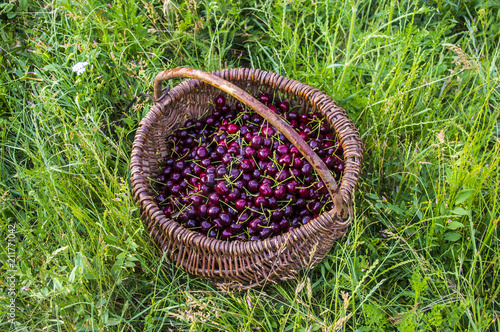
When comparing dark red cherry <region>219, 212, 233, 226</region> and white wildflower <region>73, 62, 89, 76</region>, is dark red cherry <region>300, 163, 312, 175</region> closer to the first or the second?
dark red cherry <region>219, 212, 233, 226</region>

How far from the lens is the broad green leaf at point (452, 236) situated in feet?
6.09

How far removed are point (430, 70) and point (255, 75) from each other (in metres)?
1.24

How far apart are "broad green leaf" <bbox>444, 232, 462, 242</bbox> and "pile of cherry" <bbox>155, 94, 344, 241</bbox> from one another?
1.95ft

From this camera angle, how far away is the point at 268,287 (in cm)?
195

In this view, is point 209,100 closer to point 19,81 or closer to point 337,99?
point 337,99

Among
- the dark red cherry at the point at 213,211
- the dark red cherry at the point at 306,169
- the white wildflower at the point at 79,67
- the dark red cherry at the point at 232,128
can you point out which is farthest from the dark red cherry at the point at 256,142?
the white wildflower at the point at 79,67

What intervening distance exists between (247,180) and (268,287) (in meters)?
0.58

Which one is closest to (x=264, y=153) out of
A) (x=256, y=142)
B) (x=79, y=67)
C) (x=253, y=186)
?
(x=256, y=142)

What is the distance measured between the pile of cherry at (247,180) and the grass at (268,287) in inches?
9.9

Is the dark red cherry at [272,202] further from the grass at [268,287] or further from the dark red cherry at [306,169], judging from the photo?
the grass at [268,287]

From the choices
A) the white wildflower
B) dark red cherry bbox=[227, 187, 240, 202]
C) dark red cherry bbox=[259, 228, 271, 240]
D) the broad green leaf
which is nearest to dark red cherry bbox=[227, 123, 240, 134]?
dark red cherry bbox=[227, 187, 240, 202]

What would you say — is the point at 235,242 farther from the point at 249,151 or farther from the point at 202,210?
the point at 249,151

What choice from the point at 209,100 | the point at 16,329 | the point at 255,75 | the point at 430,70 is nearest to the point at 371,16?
the point at 430,70

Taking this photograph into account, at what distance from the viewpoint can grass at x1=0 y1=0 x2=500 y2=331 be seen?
1714 millimetres
